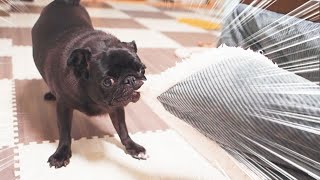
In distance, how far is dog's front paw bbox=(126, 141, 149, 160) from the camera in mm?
1076

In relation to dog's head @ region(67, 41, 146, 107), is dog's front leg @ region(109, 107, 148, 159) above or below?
below

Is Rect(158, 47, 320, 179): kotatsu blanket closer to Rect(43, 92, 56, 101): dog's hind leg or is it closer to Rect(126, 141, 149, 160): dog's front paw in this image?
Rect(126, 141, 149, 160): dog's front paw

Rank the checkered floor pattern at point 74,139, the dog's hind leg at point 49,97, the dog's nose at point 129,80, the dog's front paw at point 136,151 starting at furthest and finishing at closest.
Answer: the dog's hind leg at point 49,97 → the dog's front paw at point 136,151 → the checkered floor pattern at point 74,139 → the dog's nose at point 129,80

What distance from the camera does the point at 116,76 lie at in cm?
86

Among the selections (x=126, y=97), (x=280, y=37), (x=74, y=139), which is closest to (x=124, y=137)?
(x=74, y=139)

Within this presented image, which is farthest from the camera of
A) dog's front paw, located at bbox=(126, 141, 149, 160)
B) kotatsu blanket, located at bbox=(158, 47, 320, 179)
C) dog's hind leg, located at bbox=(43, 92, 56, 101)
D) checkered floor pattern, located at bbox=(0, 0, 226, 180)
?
dog's hind leg, located at bbox=(43, 92, 56, 101)

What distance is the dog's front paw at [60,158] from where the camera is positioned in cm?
99

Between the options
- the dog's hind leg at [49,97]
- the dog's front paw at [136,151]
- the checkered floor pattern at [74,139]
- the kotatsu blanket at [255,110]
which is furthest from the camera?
the dog's hind leg at [49,97]

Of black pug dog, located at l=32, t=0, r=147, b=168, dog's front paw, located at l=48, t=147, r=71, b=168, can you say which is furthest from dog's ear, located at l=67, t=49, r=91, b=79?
dog's front paw, located at l=48, t=147, r=71, b=168

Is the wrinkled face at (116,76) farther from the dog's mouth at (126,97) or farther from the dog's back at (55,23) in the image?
the dog's back at (55,23)

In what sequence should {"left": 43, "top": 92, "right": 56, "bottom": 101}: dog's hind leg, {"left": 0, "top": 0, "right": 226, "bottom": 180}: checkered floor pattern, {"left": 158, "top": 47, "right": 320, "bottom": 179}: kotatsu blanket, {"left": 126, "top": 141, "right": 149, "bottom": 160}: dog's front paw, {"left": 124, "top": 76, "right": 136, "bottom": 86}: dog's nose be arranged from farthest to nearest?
{"left": 43, "top": 92, "right": 56, "bottom": 101}: dog's hind leg < {"left": 126, "top": 141, "right": 149, "bottom": 160}: dog's front paw < {"left": 0, "top": 0, "right": 226, "bottom": 180}: checkered floor pattern < {"left": 124, "top": 76, "right": 136, "bottom": 86}: dog's nose < {"left": 158, "top": 47, "right": 320, "bottom": 179}: kotatsu blanket

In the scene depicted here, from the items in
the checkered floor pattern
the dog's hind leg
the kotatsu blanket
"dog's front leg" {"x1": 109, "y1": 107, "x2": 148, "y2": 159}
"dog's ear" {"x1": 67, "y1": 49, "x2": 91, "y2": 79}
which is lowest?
the dog's hind leg

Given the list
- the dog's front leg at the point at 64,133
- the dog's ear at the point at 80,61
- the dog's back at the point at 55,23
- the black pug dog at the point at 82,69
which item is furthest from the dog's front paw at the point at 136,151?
the dog's back at the point at 55,23

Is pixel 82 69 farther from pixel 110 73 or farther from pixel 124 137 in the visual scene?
pixel 124 137
